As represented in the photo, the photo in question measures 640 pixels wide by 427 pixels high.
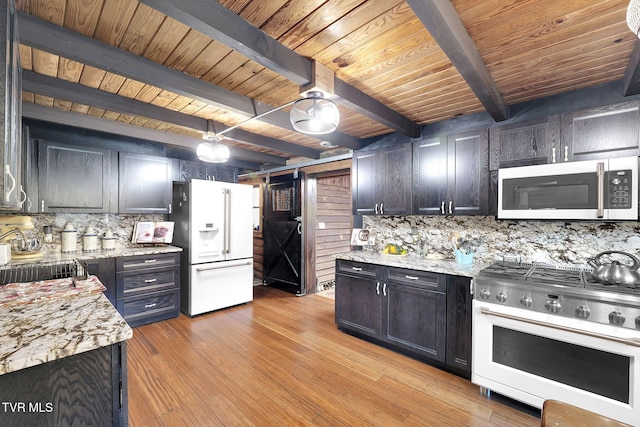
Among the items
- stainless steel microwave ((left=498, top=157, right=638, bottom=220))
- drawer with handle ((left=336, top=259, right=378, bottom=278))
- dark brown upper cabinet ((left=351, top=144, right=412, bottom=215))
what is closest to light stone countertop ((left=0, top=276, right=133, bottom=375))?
drawer with handle ((left=336, top=259, right=378, bottom=278))

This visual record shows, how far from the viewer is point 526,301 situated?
1924 mm

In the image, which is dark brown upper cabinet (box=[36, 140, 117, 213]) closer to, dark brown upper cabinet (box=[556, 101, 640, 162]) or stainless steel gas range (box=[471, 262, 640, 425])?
stainless steel gas range (box=[471, 262, 640, 425])

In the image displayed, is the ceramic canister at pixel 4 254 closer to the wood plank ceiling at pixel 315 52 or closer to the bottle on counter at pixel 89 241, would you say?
the bottle on counter at pixel 89 241

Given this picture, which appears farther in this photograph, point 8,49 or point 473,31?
point 473,31

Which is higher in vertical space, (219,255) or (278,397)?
(219,255)

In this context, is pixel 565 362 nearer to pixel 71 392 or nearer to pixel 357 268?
pixel 357 268

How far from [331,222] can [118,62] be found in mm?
3981

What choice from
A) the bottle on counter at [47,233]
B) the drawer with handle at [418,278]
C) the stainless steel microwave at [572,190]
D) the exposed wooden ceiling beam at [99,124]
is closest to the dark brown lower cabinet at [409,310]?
the drawer with handle at [418,278]

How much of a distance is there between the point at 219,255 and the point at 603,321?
381 cm

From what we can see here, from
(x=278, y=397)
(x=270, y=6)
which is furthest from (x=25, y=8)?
(x=278, y=397)

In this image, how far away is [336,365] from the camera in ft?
8.32

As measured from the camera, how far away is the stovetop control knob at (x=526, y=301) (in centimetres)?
192

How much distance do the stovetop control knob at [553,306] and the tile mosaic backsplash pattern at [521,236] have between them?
88cm

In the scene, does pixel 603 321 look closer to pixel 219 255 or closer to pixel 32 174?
pixel 219 255
